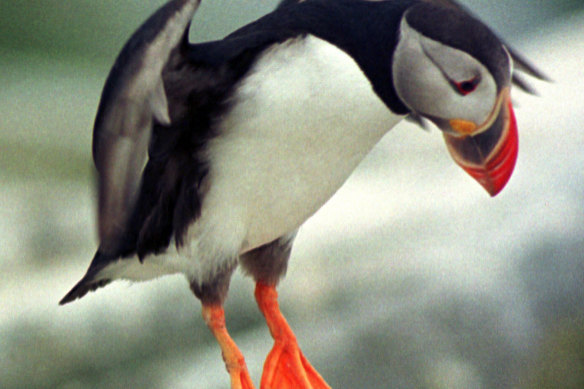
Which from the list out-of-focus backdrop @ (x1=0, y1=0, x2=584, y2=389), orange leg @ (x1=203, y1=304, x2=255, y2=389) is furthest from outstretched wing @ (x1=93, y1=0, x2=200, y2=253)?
out-of-focus backdrop @ (x1=0, y1=0, x2=584, y2=389)

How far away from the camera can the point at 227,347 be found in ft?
1.96

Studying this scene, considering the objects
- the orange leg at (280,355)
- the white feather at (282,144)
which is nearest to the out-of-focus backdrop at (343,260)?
the orange leg at (280,355)

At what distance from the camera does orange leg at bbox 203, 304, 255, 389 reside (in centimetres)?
60

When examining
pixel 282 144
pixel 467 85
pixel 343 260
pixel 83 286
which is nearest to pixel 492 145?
pixel 467 85

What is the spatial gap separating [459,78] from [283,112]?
0.41 ft

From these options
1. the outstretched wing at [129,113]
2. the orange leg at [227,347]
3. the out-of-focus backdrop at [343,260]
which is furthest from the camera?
the out-of-focus backdrop at [343,260]

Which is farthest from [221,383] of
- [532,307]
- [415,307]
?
[532,307]

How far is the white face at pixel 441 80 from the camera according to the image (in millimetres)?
523

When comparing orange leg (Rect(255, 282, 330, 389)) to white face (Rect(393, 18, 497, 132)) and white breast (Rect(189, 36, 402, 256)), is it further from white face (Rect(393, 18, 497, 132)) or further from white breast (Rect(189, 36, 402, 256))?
white face (Rect(393, 18, 497, 132))

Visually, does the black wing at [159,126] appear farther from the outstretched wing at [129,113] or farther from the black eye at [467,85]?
the black eye at [467,85]

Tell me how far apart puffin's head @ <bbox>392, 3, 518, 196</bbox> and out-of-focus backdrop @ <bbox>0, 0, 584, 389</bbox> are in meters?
0.38

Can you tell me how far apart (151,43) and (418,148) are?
79 cm

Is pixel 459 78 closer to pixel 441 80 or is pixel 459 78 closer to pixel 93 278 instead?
pixel 441 80

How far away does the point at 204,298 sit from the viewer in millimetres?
597
